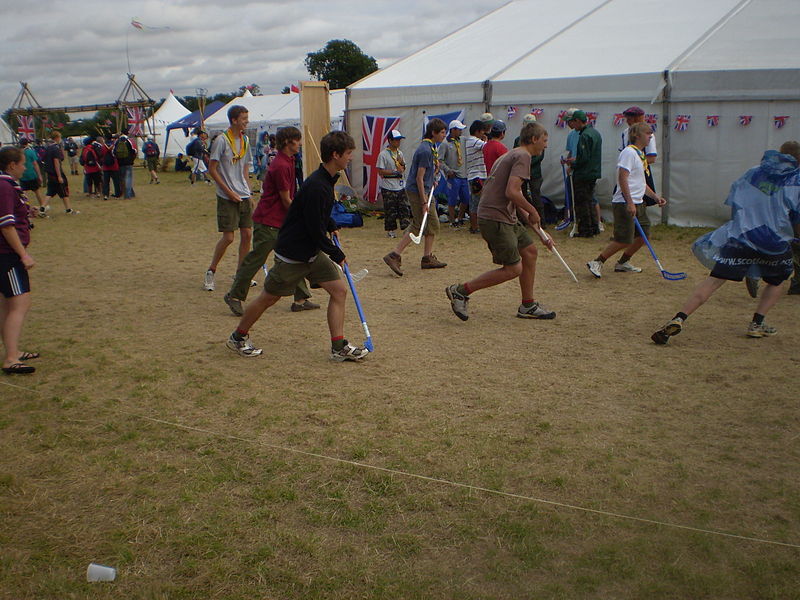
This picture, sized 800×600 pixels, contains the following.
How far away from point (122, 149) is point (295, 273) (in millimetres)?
15568

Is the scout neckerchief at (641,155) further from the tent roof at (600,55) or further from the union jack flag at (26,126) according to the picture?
the union jack flag at (26,126)

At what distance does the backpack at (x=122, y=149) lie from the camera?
1899 centimetres

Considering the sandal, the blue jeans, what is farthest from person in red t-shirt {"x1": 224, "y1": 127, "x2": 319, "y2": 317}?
the blue jeans

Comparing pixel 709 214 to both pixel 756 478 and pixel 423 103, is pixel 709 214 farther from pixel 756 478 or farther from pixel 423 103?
pixel 756 478

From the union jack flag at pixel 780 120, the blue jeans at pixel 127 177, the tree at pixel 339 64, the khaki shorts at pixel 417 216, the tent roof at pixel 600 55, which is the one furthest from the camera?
the tree at pixel 339 64

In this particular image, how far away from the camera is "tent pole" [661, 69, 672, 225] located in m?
11.7

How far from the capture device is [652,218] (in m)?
12.2

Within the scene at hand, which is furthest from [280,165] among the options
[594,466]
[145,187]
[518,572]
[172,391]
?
[145,187]

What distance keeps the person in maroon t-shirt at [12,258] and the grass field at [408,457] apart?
1.06 feet

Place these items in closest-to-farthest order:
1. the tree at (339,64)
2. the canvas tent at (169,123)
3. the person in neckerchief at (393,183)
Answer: the person in neckerchief at (393,183)
the canvas tent at (169,123)
the tree at (339,64)

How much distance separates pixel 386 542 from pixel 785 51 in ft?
36.3

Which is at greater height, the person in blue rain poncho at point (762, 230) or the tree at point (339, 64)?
the tree at point (339, 64)

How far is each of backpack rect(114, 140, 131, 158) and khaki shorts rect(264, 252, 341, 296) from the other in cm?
1520

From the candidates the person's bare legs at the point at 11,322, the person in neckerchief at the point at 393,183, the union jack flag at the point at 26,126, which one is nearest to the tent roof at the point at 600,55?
the person in neckerchief at the point at 393,183
